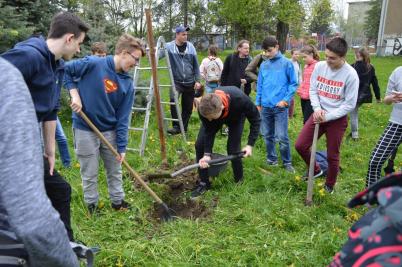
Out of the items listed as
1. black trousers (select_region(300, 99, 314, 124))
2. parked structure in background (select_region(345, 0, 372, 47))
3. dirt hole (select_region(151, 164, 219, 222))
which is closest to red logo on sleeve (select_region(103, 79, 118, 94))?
dirt hole (select_region(151, 164, 219, 222))

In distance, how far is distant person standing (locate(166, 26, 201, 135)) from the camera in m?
6.20

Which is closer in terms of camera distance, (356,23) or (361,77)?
(361,77)

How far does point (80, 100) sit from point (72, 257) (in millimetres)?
2409

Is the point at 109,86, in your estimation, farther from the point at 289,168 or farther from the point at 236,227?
the point at 289,168

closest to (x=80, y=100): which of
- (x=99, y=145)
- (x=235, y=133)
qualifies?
(x=99, y=145)

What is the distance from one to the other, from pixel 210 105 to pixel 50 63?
5.18 ft

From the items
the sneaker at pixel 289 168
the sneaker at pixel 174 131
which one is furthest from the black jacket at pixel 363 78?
the sneaker at pixel 174 131

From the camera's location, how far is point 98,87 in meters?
3.25

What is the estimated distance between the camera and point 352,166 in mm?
5301

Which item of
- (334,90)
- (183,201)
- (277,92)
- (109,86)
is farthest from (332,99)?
(109,86)

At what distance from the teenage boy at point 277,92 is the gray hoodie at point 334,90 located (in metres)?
0.64

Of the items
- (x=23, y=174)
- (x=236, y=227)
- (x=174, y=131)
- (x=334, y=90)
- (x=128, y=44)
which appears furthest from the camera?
(x=174, y=131)

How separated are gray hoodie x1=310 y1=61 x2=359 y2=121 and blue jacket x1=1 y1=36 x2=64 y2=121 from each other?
2.77 m

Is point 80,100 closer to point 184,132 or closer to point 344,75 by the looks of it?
point 344,75
